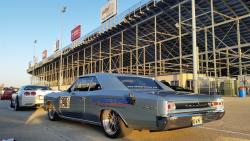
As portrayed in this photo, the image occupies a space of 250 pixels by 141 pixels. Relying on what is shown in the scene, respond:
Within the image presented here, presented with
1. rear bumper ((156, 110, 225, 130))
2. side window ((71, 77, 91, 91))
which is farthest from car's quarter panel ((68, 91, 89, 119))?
rear bumper ((156, 110, 225, 130))

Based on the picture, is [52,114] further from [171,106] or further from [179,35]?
[179,35]

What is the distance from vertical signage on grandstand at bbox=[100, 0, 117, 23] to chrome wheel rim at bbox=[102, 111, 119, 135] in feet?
98.8

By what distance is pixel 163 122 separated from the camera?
4.73m

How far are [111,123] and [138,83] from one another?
108cm

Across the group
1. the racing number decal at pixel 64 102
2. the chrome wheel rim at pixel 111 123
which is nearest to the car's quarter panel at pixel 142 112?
the chrome wheel rim at pixel 111 123

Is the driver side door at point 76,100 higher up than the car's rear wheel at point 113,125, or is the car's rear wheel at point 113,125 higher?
the driver side door at point 76,100

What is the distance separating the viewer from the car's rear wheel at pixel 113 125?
215 inches

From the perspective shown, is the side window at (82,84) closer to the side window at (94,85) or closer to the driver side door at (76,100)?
the driver side door at (76,100)

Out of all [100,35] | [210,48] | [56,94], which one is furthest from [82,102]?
[100,35]

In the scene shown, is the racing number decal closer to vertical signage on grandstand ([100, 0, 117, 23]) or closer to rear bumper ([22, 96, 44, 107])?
rear bumper ([22, 96, 44, 107])

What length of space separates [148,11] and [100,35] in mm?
10554

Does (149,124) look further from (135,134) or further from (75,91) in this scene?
(75,91)

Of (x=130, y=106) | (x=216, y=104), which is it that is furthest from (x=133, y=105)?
(x=216, y=104)

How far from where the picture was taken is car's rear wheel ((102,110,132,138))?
5.47m
